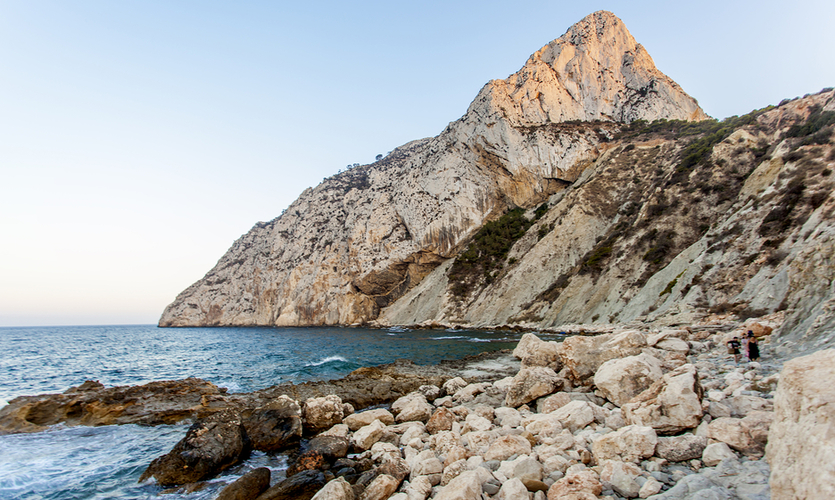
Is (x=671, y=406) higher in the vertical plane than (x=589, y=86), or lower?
lower

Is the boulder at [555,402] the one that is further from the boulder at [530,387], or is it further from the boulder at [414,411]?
the boulder at [414,411]

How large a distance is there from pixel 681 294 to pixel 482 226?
124 ft

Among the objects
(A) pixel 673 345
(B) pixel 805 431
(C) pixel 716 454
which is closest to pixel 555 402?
(C) pixel 716 454

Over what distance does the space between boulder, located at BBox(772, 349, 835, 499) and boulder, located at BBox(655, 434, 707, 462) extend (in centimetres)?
199

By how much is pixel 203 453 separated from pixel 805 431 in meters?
8.90

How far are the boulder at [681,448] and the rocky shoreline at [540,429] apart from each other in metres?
0.02

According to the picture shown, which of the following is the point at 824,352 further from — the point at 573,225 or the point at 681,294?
the point at 573,225

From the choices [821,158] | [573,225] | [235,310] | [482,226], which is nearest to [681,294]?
[821,158]

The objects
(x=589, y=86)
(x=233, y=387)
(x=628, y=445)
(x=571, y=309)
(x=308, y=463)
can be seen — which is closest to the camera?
(x=628, y=445)

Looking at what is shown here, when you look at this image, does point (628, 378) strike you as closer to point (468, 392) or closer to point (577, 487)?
point (577, 487)

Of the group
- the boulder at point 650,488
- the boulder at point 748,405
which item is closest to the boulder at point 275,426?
the boulder at point 650,488

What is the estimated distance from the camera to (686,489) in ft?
13.3

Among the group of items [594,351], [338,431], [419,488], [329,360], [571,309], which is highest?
[594,351]

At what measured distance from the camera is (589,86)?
63781 millimetres
